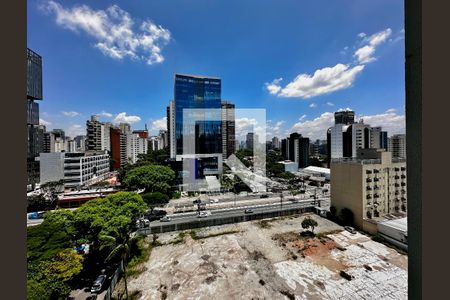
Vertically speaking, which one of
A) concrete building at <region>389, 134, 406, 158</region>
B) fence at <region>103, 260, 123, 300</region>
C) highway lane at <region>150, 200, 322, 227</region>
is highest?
concrete building at <region>389, 134, 406, 158</region>

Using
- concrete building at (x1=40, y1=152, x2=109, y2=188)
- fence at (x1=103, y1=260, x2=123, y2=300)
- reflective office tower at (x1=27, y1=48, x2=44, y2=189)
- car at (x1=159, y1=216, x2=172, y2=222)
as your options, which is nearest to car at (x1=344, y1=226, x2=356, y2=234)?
car at (x1=159, y1=216, x2=172, y2=222)

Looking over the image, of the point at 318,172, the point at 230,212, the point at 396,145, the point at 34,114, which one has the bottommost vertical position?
the point at 230,212

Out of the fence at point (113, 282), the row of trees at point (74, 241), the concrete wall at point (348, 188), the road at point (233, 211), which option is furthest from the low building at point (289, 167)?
the fence at point (113, 282)

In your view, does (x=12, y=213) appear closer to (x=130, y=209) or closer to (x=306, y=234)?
(x=130, y=209)

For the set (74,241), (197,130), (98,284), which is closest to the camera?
(98,284)

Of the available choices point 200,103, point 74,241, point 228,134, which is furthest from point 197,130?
point 74,241

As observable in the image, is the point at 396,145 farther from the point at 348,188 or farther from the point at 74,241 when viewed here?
the point at 74,241

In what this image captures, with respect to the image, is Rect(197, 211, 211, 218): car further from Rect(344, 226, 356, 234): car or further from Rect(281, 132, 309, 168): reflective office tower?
Rect(281, 132, 309, 168): reflective office tower

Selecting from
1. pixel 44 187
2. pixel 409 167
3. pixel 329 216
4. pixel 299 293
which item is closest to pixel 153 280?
pixel 299 293
